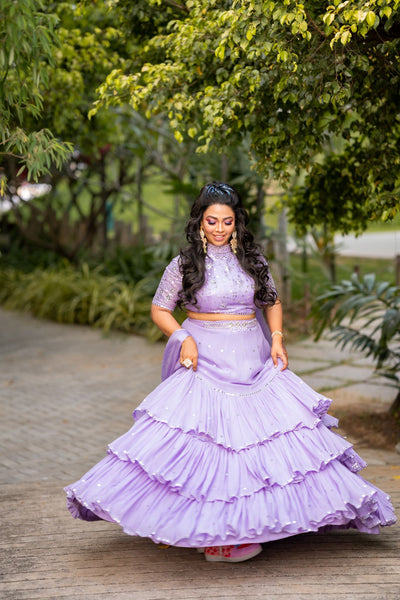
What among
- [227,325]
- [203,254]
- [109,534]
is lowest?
[109,534]

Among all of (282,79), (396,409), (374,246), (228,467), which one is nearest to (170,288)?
(228,467)

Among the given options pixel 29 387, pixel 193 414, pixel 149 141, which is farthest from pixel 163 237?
pixel 193 414

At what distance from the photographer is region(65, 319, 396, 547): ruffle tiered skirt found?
362cm

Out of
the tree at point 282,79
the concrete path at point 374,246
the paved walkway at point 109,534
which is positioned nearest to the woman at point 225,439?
the paved walkway at point 109,534

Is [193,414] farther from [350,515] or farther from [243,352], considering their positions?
[350,515]

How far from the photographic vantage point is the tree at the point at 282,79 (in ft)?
13.6

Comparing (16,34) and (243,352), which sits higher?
(16,34)

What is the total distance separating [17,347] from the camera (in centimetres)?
1045

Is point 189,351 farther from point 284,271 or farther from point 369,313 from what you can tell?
point 284,271

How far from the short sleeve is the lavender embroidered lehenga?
19mm

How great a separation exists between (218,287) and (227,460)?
0.88 meters

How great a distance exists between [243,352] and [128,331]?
7.11 metres

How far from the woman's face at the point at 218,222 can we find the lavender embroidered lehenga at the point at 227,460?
160 millimetres

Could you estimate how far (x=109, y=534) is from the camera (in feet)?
14.4
